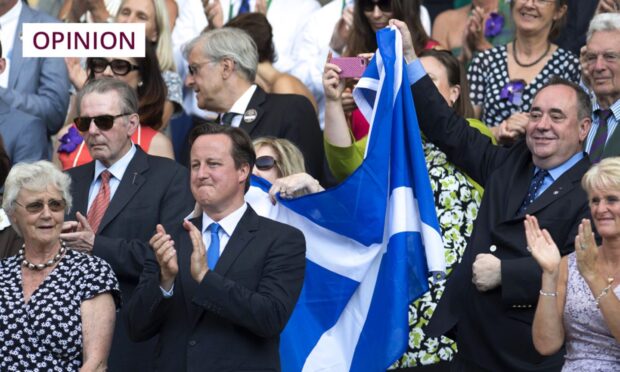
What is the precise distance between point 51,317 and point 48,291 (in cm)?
16

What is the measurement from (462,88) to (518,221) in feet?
5.10

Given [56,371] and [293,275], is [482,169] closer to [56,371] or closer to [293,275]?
[293,275]

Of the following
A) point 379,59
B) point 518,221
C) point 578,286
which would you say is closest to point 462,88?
point 379,59

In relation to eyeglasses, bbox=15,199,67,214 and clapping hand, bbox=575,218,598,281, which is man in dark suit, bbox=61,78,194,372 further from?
clapping hand, bbox=575,218,598,281

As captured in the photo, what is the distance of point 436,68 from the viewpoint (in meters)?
8.95

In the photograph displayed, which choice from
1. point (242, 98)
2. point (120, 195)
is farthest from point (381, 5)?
point (120, 195)

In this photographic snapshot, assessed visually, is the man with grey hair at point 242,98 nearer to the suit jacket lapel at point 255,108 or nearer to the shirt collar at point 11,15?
the suit jacket lapel at point 255,108

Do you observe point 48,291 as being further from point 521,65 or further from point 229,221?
point 521,65

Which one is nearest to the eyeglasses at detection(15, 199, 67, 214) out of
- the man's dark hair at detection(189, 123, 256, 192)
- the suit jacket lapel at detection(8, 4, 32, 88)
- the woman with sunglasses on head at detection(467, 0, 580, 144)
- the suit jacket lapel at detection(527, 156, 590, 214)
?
the man's dark hair at detection(189, 123, 256, 192)

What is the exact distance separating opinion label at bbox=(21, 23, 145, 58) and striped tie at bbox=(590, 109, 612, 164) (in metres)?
2.80

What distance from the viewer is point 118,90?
8898 millimetres

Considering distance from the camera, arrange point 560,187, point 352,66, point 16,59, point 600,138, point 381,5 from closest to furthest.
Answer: point 560,187 < point 600,138 < point 352,66 < point 381,5 < point 16,59

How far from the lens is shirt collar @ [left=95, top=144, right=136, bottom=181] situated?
8.65 meters

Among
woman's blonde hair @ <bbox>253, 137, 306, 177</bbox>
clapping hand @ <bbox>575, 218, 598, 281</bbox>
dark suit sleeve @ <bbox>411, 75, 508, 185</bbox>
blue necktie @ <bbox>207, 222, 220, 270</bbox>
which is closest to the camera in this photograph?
clapping hand @ <bbox>575, 218, 598, 281</bbox>
